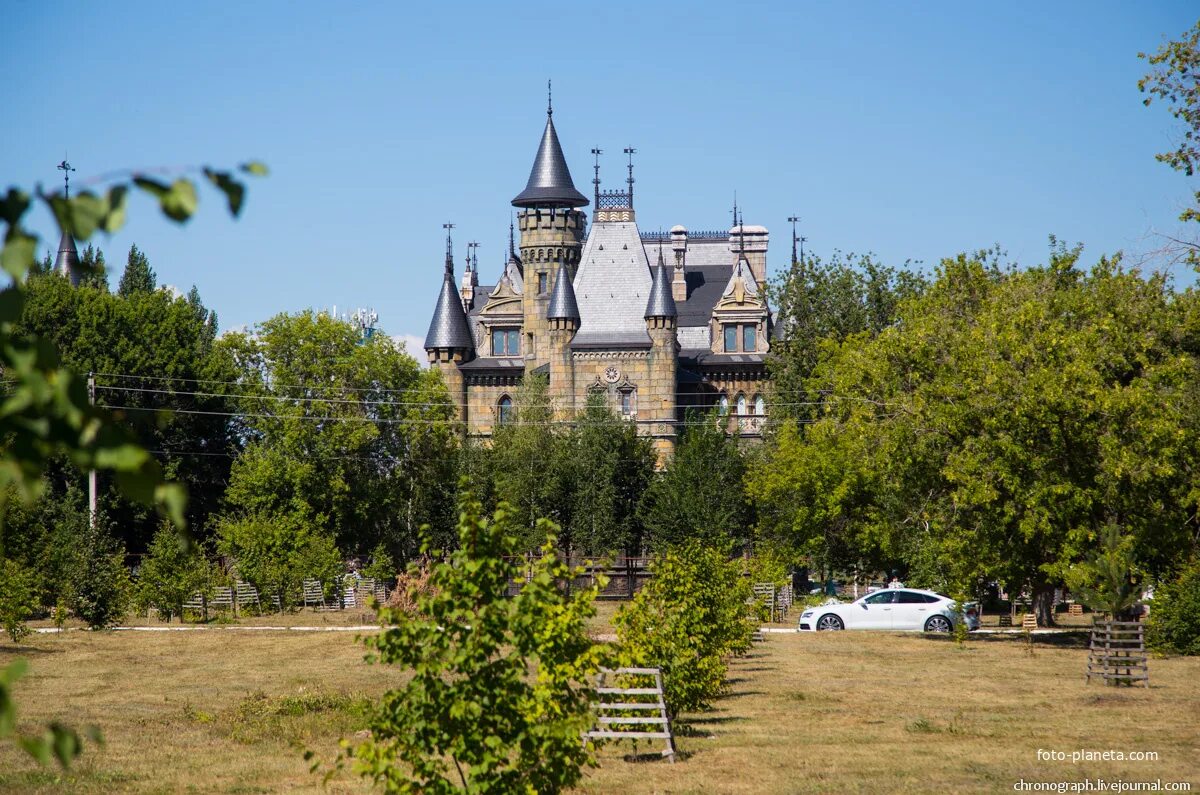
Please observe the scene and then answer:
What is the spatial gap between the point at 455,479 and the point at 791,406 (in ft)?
54.1

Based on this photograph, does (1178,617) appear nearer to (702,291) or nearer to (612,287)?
(612,287)

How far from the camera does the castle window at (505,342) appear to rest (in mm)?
87750

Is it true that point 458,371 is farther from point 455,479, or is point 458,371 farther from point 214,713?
point 214,713

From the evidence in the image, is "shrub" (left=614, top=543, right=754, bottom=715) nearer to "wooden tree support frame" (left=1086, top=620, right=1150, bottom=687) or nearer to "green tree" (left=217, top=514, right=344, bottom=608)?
"wooden tree support frame" (left=1086, top=620, right=1150, bottom=687)

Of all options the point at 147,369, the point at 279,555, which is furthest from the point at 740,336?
the point at 279,555

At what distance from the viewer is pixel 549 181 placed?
86875 mm

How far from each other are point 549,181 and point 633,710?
72029 mm

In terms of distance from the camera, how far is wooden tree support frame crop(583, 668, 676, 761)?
1641cm

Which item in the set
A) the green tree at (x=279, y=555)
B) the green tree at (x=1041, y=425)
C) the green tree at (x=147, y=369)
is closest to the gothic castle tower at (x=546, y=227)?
the green tree at (x=147, y=369)

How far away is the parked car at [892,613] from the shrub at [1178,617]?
26.9 ft

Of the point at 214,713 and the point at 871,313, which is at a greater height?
the point at 871,313

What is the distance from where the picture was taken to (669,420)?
79688 millimetres

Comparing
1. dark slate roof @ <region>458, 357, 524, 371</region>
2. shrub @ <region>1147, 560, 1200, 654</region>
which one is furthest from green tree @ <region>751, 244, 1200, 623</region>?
dark slate roof @ <region>458, 357, 524, 371</region>

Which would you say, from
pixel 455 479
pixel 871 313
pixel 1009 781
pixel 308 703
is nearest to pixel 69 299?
pixel 455 479
